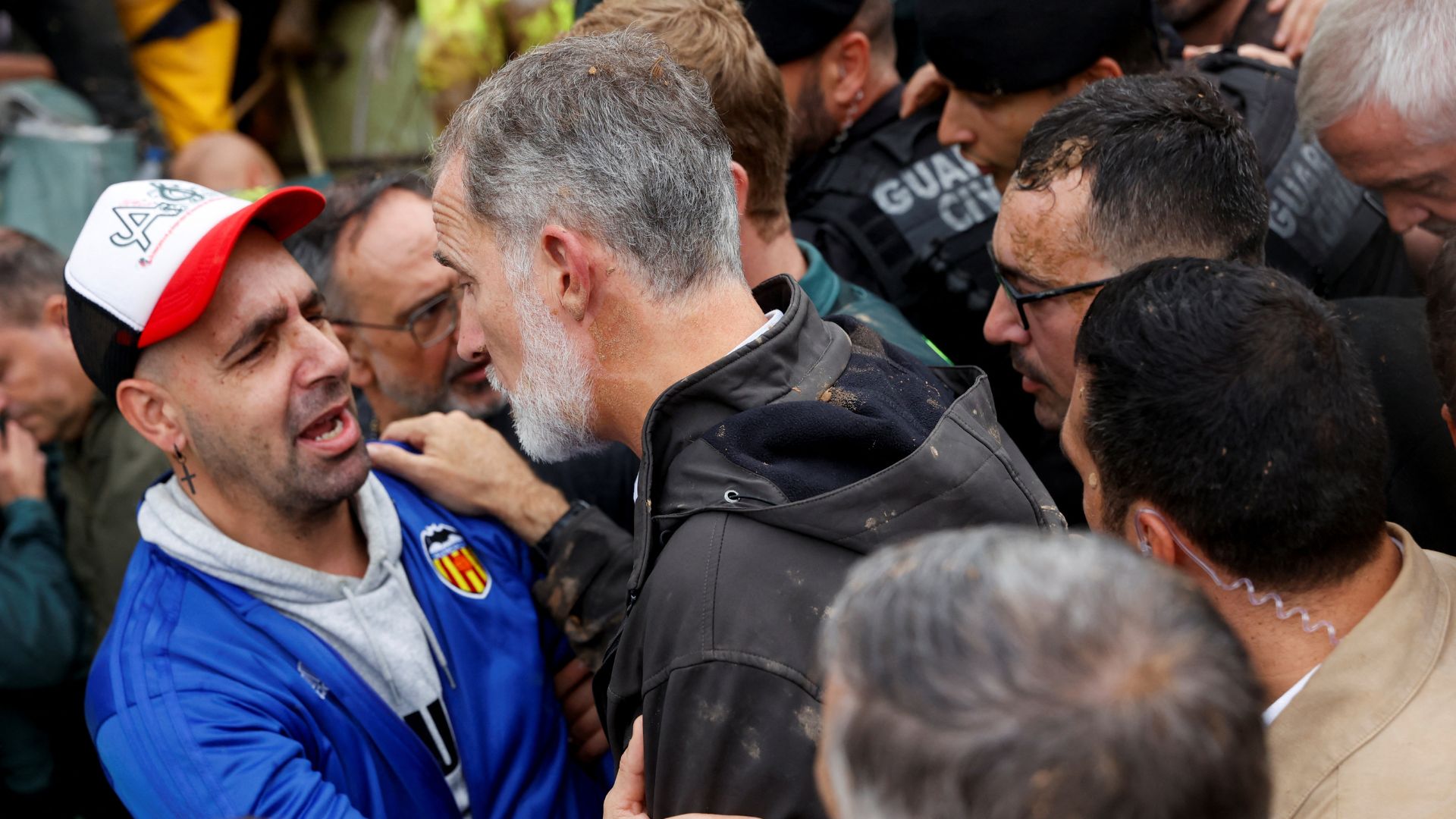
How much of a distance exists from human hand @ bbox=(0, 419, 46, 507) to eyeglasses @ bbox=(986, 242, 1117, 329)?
2924 mm

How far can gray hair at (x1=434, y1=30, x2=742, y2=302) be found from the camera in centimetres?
183

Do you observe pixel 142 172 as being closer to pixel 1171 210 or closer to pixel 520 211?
pixel 520 211

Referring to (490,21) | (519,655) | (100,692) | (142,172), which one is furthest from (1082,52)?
(142,172)

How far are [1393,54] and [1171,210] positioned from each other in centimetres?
87

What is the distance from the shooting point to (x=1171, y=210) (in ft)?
7.61

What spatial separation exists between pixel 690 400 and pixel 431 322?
1.85m

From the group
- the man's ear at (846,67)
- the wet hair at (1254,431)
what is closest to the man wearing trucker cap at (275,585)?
the wet hair at (1254,431)

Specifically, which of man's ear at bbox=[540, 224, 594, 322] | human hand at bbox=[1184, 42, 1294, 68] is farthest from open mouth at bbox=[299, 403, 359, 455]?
human hand at bbox=[1184, 42, 1294, 68]

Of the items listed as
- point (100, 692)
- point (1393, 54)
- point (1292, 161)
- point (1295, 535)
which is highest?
point (1393, 54)

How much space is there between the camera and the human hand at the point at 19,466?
341 centimetres

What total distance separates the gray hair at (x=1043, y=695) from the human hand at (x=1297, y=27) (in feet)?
11.2

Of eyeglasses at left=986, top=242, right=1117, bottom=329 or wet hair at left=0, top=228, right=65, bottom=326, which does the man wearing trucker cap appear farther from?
wet hair at left=0, top=228, right=65, bottom=326

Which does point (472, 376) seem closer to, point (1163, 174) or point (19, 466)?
point (19, 466)

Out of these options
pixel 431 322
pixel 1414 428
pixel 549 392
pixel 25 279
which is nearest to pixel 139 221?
pixel 549 392
